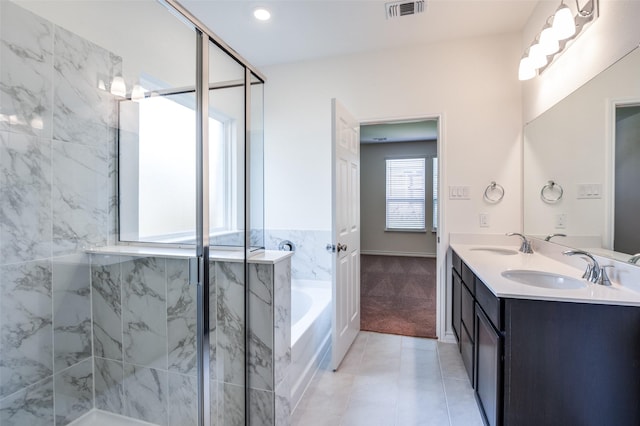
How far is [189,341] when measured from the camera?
153cm

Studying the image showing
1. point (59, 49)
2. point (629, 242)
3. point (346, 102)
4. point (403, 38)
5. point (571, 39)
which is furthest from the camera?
point (346, 102)

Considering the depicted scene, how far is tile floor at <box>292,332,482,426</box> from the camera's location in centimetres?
179

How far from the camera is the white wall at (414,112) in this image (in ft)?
8.71

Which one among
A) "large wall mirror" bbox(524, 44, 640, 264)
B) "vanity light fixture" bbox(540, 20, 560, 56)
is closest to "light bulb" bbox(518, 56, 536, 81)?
"vanity light fixture" bbox(540, 20, 560, 56)

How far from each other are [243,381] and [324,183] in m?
1.93

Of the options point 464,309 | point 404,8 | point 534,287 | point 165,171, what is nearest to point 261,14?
point 404,8

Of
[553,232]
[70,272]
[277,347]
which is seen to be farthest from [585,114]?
[70,272]

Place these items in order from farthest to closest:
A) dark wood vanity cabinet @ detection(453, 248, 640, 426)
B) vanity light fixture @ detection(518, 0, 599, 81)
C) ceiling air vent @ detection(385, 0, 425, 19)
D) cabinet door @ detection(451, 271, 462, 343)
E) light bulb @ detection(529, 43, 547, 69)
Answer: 1. cabinet door @ detection(451, 271, 462, 343)
2. ceiling air vent @ detection(385, 0, 425, 19)
3. light bulb @ detection(529, 43, 547, 69)
4. vanity light fixture @ detection(518, 0, 599, 81)
5. dark wood vanity cabinet @ detection(453, 248, 640, 426)

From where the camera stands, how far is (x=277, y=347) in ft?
5.14

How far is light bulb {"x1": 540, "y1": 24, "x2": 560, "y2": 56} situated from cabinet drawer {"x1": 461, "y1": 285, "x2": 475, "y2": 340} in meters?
1.63

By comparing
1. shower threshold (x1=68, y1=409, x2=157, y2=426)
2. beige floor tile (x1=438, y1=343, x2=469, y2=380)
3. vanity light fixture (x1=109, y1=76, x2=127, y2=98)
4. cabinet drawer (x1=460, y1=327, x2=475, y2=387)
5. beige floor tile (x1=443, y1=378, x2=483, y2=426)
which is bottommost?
beige floor tile (x1=443, y1=378, x2=483, y2=426)

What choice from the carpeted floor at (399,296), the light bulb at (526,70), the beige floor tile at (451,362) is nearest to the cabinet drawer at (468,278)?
the beige floor tile at (451,362)

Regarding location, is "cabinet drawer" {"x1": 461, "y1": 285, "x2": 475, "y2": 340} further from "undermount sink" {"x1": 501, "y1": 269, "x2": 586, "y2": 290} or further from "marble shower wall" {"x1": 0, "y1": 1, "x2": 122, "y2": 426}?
"marble shower wall" {"x1": 0, "y1": 1, "x2": 122, "y2": 426}

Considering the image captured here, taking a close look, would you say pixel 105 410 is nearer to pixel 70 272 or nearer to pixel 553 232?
pixel 70 272
